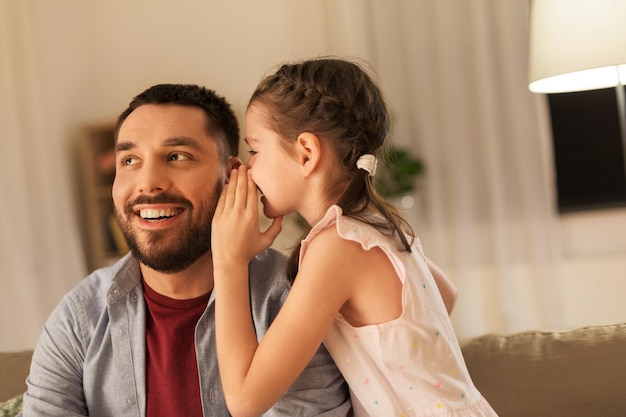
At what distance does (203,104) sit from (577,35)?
1317 millimetres

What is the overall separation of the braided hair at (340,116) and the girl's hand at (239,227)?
0.48 ft

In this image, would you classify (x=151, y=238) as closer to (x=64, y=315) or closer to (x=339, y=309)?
(x=64, y=315)

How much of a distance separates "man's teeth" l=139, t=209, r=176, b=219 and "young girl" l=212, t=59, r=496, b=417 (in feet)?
0.64

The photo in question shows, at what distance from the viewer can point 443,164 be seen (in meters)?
4.88

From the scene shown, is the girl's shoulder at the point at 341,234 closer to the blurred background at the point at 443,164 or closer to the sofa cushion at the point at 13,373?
the sofa cushion at the point at 13,373

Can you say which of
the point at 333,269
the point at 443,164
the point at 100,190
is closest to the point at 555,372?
the point at 333,269

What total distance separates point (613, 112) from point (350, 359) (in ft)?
11.9

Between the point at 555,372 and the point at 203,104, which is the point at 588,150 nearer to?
the point at 555,372

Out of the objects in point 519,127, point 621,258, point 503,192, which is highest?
point 519,127

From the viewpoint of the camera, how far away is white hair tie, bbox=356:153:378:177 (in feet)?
5.14

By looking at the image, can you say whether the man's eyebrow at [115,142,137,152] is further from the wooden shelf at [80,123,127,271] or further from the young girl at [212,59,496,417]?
the wooden shelf at [80,123,127,271]

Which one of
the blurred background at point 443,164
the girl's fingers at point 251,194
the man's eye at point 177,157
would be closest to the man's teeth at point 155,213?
the man's eye at point 177,157

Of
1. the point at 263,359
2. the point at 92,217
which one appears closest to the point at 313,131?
the point at 263,359

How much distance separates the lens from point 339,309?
148cm
